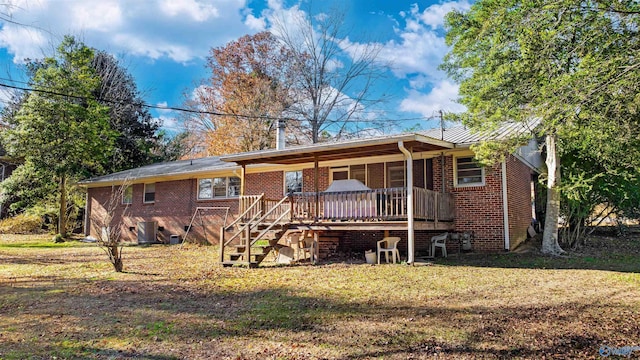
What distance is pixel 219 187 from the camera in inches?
737

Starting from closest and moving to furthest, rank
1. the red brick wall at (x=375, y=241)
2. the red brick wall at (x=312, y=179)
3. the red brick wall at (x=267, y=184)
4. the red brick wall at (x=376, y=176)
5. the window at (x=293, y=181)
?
the red brick wall at (x=375, y=241)
the red brick wall at (x=376, y=176)
the red brick wall at (x=312, y=179)
the window at (x=293, y=181)
the red brick wall at (x=267, y=184)

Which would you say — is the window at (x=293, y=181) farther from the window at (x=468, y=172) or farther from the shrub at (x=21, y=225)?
the shrub at (x=21, y=225)

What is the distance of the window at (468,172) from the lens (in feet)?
42.5

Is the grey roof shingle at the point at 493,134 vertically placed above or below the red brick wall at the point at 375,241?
above

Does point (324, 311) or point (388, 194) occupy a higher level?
point (388, 194)

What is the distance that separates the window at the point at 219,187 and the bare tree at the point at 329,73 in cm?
983

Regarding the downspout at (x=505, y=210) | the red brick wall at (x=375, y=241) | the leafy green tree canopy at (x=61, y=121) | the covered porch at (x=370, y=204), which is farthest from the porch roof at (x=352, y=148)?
the leafy green tree canopy at (x=61, y=121)

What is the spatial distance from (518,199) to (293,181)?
7905mm

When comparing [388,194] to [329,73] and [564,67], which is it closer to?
[564,67]

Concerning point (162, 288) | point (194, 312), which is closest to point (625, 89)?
point (194, 312)

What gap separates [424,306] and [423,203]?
5452 millimetres

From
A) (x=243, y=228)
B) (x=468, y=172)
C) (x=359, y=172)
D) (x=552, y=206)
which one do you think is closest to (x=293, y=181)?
(x=359, y=172)

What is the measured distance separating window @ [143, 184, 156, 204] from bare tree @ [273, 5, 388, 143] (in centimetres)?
1045

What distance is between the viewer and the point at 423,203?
38.7 feet
